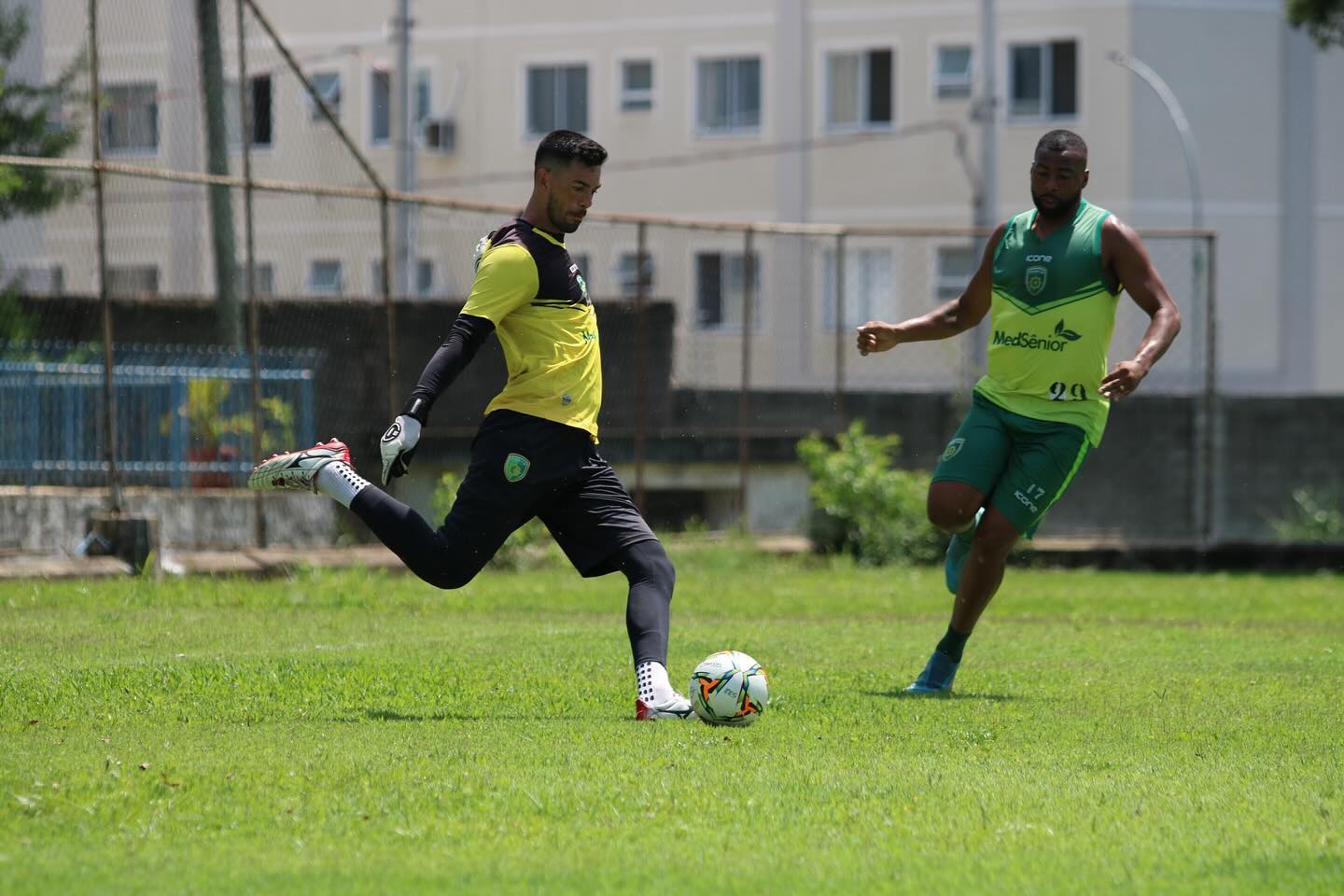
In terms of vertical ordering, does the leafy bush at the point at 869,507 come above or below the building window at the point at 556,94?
below

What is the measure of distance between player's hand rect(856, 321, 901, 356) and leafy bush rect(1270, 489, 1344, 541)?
12.4 meters

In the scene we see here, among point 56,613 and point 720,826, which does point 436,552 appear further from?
point 56,613

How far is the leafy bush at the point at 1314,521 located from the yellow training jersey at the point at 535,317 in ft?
46.8

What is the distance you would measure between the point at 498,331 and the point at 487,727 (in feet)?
4.90

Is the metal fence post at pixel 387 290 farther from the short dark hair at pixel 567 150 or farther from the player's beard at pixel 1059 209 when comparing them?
the short dark hair at pixel 567 150

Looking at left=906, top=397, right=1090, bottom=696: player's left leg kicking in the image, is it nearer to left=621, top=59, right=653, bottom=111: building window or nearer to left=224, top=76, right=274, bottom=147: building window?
left=224, top=76, right=274, bottom=147: building window

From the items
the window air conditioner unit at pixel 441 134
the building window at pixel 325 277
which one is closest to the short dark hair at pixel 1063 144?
the building window at pixel 325 277

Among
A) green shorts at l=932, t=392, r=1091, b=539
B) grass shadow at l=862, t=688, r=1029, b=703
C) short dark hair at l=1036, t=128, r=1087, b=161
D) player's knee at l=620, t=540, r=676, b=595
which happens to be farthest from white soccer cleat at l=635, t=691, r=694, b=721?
short dark hair at l=1036, t=128, r=1087, b=161

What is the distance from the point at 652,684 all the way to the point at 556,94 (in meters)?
31.0

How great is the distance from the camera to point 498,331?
7098mm

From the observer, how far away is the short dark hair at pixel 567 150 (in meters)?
7.06

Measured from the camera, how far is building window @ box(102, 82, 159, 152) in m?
14.1

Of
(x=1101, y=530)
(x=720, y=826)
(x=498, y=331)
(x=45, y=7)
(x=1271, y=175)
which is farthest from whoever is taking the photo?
(x=1271, y=175)

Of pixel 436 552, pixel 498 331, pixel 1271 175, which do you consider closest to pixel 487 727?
pixel 436 552
